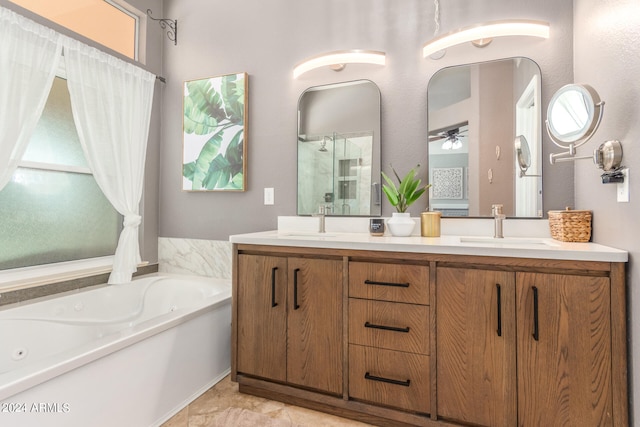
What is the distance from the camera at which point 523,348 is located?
1324 millimetres

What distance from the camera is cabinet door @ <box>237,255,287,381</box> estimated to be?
1757 mm

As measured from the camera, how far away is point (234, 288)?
187 centimetres

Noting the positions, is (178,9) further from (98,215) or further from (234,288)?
(234,288)

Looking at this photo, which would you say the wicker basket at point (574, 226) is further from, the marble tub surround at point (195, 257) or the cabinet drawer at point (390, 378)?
the marble tub surround at point (195, 257)

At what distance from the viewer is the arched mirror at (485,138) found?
70.9 inches

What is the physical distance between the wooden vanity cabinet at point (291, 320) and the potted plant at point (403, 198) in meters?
0.45

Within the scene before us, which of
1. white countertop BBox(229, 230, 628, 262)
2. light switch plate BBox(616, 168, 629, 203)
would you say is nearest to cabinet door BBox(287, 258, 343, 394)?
white countertop BBox(229, 230, 628, 262)

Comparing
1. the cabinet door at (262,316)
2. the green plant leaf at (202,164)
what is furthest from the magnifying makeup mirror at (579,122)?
the green plant leaf at (202,164)

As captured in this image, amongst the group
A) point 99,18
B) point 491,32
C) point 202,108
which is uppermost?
point 99,18

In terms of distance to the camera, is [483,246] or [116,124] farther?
[116,124]

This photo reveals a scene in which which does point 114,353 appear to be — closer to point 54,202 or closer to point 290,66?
point 54,202

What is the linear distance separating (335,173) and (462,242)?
924 millimetres

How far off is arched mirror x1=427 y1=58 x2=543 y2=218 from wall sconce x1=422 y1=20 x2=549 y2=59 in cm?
13

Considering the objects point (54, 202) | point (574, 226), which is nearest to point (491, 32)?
point (574, 226)
